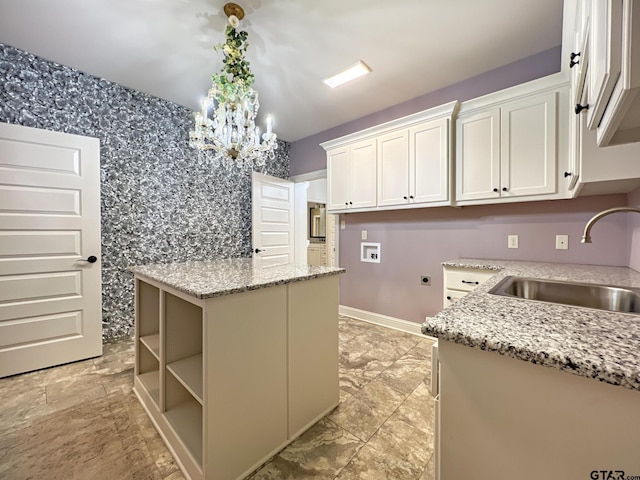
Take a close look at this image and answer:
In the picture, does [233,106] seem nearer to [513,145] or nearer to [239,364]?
[239,364]

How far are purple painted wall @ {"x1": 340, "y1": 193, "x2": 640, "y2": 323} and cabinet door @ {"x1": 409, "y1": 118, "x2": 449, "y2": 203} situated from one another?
352 mm

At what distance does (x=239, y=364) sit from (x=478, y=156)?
2.48 metres

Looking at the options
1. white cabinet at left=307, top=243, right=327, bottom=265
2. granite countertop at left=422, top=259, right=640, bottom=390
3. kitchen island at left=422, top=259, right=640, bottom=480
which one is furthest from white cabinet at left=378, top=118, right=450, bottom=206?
white cabinet at left=307, top=243, right=327, bottom=265

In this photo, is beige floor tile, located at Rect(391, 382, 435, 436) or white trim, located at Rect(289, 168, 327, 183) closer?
beige floor tile, located at Rect(391, 382, 435, 436)

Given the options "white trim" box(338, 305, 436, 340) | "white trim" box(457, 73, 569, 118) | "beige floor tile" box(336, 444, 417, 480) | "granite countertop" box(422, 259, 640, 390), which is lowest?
"beige floor tile" box(336, 444, 417, 480)

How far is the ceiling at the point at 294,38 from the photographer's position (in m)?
1.83

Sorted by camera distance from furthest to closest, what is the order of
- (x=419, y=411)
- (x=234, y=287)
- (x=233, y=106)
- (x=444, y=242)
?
1. (x=444, y=242)
2. (x=233, y=106)
3. (x=419, y=411)
4. (x=234, y=287)

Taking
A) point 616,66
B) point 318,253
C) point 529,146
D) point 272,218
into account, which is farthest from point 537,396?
point 318,253

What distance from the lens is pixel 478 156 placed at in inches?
93.8

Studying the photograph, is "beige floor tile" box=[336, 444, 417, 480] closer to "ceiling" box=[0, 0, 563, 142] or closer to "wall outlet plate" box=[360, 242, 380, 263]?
"wall outlet plate" box=[360, 242, 380, 263]

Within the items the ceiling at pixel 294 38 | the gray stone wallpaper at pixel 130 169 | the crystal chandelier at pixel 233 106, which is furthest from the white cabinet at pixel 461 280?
the gray stone wallpaper at pixel 130 169

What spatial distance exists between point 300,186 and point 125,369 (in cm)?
316

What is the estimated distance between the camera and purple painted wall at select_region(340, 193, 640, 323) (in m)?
2.09

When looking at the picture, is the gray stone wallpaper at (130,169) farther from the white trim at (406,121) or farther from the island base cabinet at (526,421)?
the island base cabinet at (526,421)
